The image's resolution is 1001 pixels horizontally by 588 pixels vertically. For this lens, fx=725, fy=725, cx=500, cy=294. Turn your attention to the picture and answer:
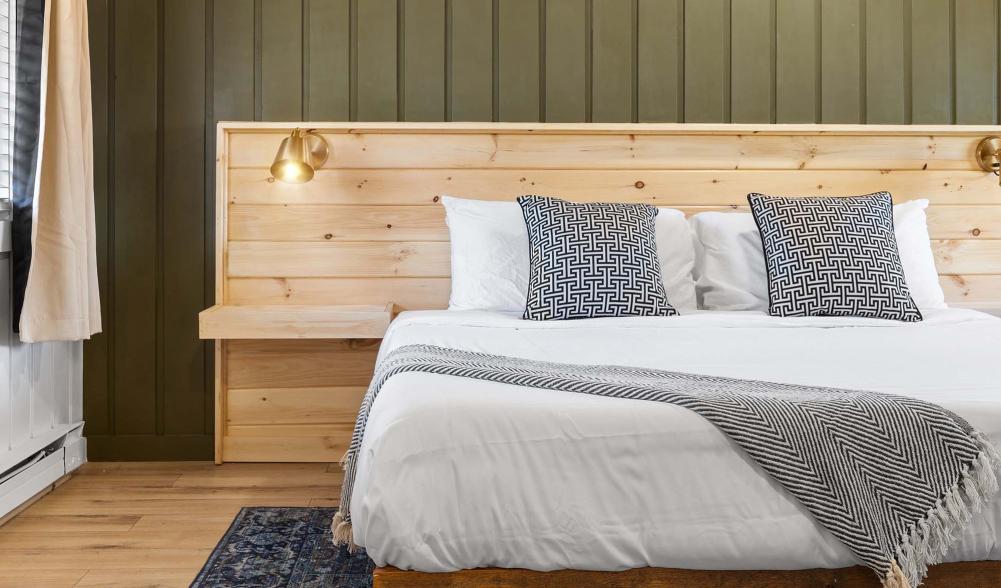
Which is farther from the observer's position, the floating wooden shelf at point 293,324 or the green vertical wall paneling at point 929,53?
the green vertical wall paneling at point 929,53

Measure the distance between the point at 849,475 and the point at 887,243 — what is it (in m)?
1.34

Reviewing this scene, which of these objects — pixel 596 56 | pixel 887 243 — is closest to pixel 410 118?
pixel 596 56

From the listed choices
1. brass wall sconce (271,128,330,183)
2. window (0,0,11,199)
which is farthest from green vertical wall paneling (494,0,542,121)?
window (0,0,11,199)

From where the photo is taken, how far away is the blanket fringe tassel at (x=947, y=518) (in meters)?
1.04

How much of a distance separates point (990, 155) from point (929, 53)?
449mm

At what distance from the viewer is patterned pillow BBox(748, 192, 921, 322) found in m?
2.08

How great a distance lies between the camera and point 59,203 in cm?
215

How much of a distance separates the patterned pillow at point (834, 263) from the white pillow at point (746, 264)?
0.34 ft

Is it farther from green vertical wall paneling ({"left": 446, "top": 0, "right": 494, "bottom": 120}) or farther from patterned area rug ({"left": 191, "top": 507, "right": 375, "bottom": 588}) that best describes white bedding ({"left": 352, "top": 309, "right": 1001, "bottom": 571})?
green vertical wall paneling ({"left": 446, "top": 0, "right": 494, "bottom": 120})

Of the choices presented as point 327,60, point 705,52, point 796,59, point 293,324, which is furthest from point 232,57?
point 796,59

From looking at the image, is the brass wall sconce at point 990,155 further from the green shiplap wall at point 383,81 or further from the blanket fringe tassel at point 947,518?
the blanket fringe tassel at point 947,518

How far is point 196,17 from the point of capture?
8.59ft

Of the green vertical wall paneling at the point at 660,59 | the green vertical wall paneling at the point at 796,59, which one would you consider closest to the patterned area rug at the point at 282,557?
the green vertical wall paneling at the point at 660,59

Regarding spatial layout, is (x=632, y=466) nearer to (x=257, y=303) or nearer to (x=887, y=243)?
(x=887, y=243)
